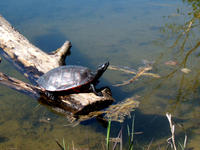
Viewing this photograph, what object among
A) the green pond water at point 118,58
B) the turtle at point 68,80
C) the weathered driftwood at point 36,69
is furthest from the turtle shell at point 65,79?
the green pond water at point 118,58

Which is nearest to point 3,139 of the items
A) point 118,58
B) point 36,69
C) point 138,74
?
point 36,69

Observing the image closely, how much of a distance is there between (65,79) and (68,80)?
2.3 inches

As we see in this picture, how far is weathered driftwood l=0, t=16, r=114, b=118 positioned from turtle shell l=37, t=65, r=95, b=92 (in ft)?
0.60

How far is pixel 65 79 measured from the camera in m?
4.03

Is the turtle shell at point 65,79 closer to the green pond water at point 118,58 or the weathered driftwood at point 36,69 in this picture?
the weathered driftwood at point 36,69

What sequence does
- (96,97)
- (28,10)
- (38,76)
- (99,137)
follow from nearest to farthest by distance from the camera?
(99,137) → (96,97) → (38,76) → (28,10)

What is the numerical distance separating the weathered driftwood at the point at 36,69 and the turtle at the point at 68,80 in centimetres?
15

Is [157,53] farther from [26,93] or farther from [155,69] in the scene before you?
[26,93]

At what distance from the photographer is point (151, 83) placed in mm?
4797

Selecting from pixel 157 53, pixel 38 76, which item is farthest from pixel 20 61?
pixel 157 53

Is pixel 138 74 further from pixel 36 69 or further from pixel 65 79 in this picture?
pixel 36 69

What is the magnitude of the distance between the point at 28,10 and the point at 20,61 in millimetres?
5000

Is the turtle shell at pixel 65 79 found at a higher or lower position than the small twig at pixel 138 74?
higher

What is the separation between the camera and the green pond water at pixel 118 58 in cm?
361
